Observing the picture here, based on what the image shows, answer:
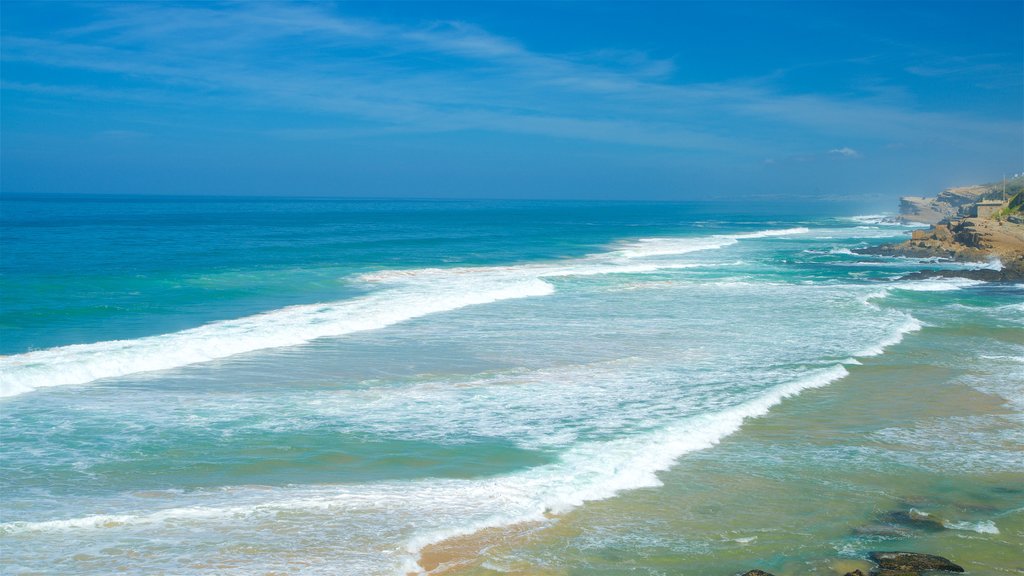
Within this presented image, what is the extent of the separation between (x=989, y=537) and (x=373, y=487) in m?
6.03

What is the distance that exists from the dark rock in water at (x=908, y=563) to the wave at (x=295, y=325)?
12558mm

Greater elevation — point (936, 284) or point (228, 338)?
point (228, 338)

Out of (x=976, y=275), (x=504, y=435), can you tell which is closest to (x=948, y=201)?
(x=976, y=275)

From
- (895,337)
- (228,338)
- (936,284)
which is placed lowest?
(895,337)

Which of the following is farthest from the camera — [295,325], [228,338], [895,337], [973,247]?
[973,247]

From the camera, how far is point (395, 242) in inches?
2133

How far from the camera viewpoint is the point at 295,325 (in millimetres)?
19703

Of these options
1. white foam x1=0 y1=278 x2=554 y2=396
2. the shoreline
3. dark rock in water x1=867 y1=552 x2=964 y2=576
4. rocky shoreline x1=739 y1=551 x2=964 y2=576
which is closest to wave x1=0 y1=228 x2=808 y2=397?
→ white foam x1=0 y1=278 x2=554 y2=396

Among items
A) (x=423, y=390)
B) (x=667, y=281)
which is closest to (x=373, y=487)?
(x=423, y=390)

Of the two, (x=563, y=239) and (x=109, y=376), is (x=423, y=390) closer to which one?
(x=109, y=376)

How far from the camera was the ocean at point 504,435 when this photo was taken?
744 centimetres

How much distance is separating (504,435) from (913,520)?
4925 millimetres

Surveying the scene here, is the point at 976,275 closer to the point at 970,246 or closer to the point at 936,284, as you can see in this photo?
the point at 936,284

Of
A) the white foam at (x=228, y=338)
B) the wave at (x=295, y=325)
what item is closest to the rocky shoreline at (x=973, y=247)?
the wave at (x=295, y=325)
